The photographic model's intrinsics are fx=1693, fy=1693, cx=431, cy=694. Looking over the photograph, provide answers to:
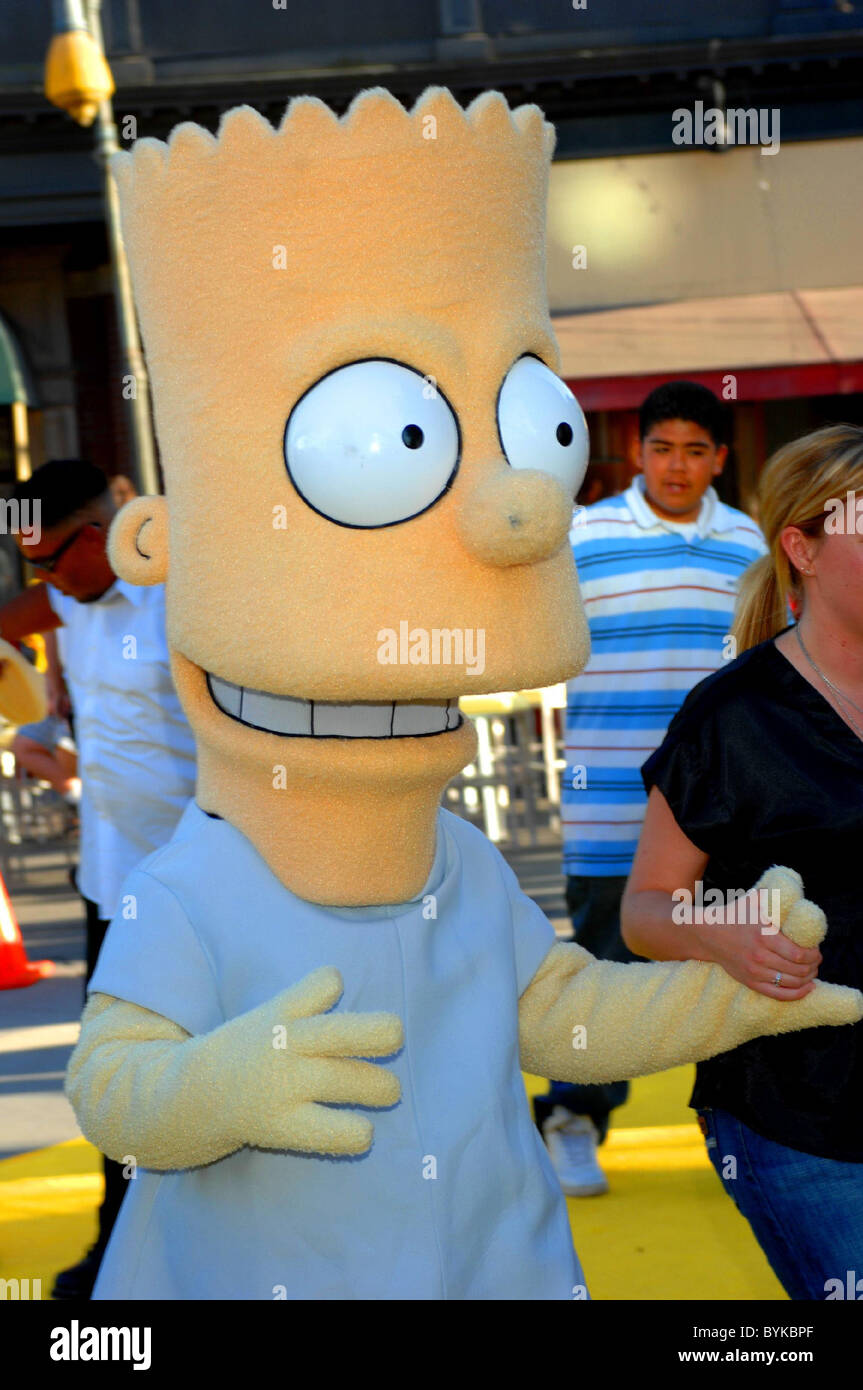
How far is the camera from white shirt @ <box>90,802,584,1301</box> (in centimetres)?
222

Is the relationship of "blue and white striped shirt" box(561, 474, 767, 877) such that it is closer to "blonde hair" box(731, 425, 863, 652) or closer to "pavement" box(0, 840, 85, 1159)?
"blonde hair" box(731, 425, 863, 652)

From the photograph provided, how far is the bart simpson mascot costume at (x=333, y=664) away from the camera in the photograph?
214 centimetres

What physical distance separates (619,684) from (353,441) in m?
2.68

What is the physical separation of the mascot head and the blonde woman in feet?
1.89

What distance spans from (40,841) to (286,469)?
9.14 metres

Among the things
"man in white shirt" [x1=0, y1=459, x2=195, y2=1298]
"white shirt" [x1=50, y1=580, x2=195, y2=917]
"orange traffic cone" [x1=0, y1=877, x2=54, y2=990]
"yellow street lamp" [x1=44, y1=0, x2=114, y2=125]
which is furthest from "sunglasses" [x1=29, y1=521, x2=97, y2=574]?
"yellow street lamp" [x1=44, y1=0, x2=114, y2=125]

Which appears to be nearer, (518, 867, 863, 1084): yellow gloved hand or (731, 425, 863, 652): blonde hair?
(518, 867, 863, 1084): yellow gloved hand

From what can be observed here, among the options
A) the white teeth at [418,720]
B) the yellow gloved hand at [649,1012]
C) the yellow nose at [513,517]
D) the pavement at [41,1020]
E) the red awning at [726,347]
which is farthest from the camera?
the red awning at [726,347]

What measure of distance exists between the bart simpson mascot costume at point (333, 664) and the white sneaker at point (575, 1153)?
2338 millimetres

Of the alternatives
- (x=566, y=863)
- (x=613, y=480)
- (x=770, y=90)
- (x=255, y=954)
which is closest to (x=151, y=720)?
(x=566, y=863)

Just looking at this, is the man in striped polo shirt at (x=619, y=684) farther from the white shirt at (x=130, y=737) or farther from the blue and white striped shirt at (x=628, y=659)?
the white shirt at (x=130, y=737)

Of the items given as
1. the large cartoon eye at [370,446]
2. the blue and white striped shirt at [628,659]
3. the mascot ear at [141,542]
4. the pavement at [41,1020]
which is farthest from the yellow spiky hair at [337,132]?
the pavement at [41,1020]

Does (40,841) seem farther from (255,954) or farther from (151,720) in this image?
(255,954)

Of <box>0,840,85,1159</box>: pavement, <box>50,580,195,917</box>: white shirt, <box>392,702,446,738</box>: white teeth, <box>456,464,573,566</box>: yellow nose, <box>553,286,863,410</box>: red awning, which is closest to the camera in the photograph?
<box>456,464,573,566</box>: yellow nose
